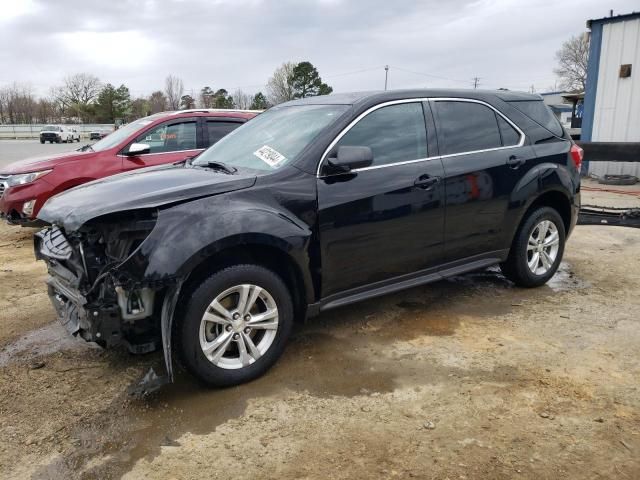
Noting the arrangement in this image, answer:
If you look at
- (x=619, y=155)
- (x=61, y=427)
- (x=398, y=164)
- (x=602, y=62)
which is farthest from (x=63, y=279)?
(x=602, y=62)

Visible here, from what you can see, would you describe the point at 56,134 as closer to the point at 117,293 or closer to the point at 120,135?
the point at 120,135

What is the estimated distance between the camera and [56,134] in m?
41.1

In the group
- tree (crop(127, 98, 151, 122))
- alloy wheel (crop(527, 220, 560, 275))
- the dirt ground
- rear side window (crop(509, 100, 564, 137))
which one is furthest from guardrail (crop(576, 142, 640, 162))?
tree (crop(127, 98, 151, 122))

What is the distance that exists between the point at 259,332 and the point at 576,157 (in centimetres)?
368

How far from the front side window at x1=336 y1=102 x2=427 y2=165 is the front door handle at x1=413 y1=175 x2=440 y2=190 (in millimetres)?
172

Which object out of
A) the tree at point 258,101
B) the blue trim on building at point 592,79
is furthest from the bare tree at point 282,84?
the blue trim on building at point 592,79

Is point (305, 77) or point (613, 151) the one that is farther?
point (305, 77)

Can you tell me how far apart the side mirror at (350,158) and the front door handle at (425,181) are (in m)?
0.56

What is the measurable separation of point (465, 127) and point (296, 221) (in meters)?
1.88

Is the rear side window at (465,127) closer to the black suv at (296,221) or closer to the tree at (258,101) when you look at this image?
the black suv at (296,221)

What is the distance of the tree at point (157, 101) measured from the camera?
6825 cm

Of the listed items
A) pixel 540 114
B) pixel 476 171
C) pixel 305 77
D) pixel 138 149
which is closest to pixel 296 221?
pixel 476 171

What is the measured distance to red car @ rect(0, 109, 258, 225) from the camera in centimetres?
663

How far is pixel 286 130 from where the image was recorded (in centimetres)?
402
